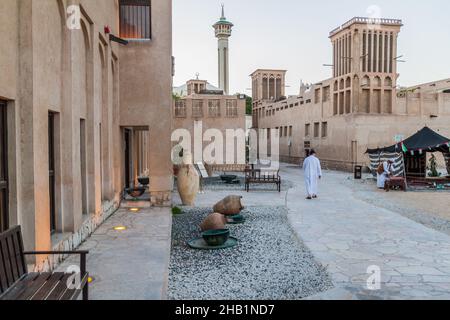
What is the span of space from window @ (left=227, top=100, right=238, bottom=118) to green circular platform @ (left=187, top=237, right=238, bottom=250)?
15984 mm

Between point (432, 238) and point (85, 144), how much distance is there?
7087 millimetres

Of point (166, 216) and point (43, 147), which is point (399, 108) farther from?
point (43, 147)

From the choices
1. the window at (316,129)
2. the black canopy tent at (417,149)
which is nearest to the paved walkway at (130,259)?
the black canopy tent at (417,149)

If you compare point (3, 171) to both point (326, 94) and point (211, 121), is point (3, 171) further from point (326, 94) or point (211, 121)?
point (326, 94)

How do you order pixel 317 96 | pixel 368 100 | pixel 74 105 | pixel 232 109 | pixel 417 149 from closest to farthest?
pixel 74 105 → pixel 417 149 → pixel 232 109 → pixel 368 100 → pixel 317 96

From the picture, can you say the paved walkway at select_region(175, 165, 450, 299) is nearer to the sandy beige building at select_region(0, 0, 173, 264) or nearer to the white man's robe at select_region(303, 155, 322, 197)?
the white man's robe at select_region(303, 155, 322, 197)

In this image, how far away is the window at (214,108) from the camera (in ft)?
76.9

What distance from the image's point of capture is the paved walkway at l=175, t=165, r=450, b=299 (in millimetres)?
5266

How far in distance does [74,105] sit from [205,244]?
11.0 feet

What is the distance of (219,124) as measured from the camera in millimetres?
23344

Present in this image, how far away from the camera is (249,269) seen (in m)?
6.16

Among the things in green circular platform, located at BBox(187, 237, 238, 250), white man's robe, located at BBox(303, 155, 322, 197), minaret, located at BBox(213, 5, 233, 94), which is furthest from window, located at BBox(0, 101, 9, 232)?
minaret, located at BBox(213, 5, 233, 94)

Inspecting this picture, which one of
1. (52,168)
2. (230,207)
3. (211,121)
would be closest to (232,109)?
(211,121)

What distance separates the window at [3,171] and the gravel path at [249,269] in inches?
85.6
